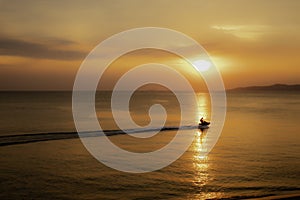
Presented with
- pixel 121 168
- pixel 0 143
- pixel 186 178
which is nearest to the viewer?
pixel 186 178

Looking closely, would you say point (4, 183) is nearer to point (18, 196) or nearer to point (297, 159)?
point (18, 196)

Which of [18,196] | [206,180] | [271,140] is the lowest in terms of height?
[18,196]

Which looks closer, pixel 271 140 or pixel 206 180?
pixel 206 180

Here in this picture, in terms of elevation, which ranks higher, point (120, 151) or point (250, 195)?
point (120, 151)

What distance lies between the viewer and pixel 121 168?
21094mm

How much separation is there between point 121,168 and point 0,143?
15.2m

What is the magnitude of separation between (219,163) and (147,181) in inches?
253

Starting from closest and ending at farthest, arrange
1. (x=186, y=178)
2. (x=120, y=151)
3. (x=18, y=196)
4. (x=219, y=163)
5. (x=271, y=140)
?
(x=18, y=196) → (x=186, y=178) → (x=219, y=163) → (x=120, y=151) → (x=271, y=140)

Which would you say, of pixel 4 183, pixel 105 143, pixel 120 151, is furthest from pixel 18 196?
pixel 105 143

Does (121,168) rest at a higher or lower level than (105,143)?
lower

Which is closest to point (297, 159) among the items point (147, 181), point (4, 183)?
point (147, 181)

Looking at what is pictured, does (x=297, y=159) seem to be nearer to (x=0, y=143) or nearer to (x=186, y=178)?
(x=186, y=178)

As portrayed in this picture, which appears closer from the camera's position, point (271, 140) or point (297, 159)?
point (297, 159)

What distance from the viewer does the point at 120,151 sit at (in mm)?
27359
